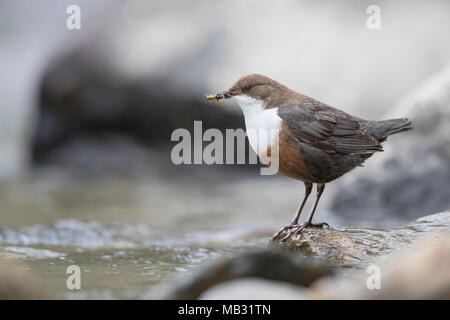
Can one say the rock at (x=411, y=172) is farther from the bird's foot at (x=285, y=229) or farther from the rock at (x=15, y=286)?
the rock at (x=15, y=286)

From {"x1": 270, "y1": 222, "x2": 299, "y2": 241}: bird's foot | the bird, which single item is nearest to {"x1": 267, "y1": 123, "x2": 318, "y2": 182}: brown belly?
the bird

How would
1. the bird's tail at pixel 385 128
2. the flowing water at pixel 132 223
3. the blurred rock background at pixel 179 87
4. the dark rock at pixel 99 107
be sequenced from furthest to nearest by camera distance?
the dark rock at pixel 99 107 < the blurred rock background at pixel 179 87 < the bird's tail at pixel 385 128 < the flowing water at pixel 132 223

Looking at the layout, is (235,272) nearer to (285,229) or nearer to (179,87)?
(285,229)

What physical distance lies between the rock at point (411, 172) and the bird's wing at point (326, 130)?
1.74m

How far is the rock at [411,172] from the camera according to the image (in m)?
6.22

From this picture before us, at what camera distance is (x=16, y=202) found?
801 centimetres

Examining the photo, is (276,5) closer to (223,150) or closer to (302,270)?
(223,150)

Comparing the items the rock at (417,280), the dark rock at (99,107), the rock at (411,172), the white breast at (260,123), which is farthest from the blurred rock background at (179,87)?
the rock at (417,280)

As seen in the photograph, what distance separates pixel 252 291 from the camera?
290 cm

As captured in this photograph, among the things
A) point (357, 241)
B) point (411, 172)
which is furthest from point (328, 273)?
point (411, 172)

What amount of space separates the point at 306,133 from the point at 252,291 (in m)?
1.90

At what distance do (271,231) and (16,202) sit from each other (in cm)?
367

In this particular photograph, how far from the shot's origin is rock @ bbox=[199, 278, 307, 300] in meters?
2.87

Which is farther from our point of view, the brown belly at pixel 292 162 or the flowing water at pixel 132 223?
the brown belly at pixel 292 162
